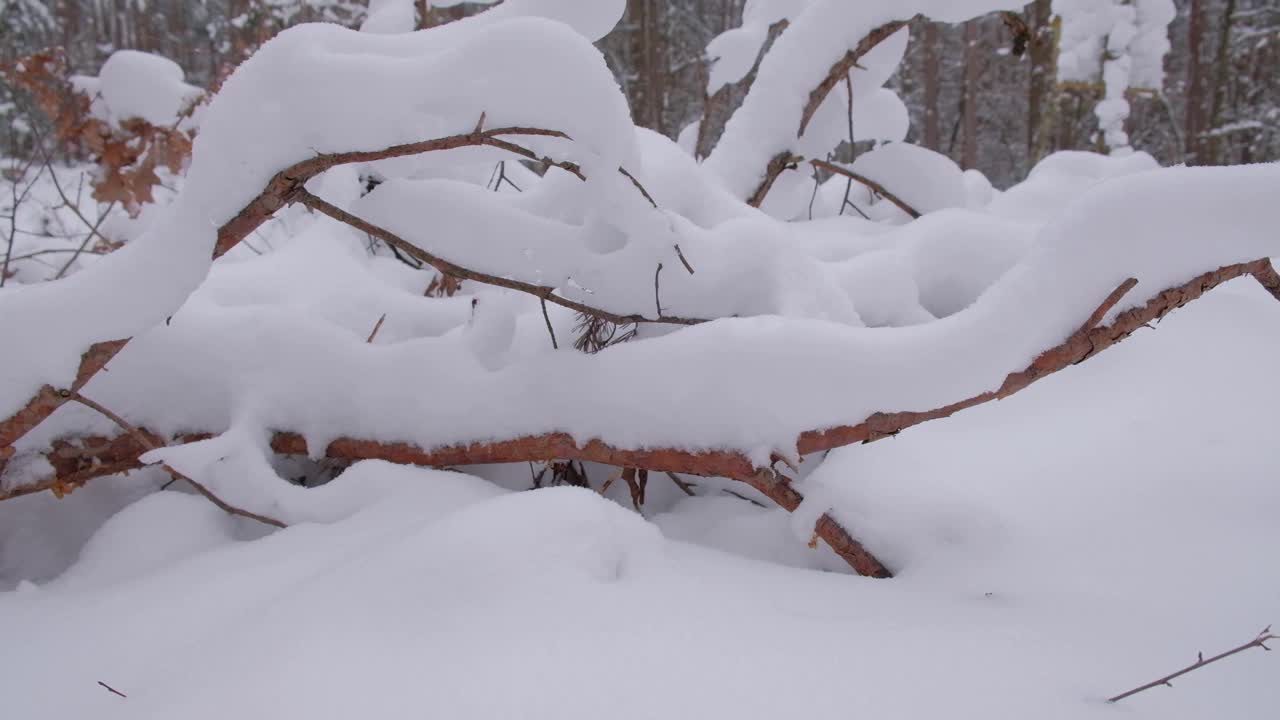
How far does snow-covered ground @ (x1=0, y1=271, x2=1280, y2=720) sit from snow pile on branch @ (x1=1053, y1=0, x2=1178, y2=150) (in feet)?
28.3

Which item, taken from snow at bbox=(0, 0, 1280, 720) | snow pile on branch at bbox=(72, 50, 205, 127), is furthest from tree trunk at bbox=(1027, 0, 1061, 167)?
snow pile on branch at bbox=(72, 50, 205, 127)

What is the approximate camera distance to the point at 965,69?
481 inches

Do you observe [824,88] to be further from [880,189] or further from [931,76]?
[931,76]

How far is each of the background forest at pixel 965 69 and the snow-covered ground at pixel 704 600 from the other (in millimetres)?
2052

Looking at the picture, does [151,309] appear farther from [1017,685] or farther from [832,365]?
[1017,685]

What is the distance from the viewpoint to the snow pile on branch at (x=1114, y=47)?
331 inches

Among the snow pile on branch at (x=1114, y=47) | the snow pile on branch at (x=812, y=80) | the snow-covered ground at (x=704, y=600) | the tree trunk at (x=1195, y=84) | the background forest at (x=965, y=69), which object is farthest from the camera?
the tree trunk at (x=1195, y=84)

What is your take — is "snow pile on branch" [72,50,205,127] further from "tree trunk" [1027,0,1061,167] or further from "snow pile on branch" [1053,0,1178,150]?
"tree trunk" [1027,0,1061,167]

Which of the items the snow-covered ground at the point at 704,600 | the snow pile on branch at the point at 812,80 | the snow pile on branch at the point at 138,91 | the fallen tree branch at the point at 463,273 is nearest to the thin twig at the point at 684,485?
the snow-covered ground at the point at 704,600

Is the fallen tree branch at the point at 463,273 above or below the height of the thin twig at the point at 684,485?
above

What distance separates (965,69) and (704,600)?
1354 cm

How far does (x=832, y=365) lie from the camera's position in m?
1.42

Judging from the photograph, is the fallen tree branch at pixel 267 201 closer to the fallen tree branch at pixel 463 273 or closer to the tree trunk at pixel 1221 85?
the fallen tree branch at pixel 463 273

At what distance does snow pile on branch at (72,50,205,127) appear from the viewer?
3.73 metres
